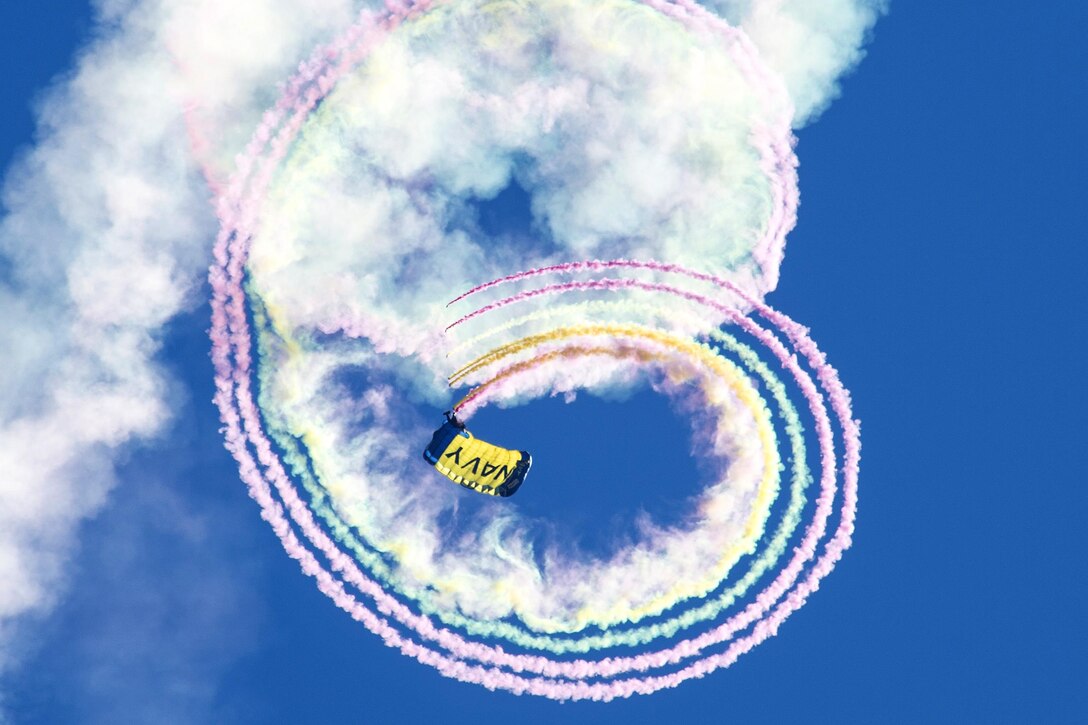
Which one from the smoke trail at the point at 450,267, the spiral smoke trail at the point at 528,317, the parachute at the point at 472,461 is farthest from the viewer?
the smoke trail at the point at 450,267

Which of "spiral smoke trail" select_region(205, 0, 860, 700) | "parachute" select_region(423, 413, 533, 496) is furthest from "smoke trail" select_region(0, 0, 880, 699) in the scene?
"parachute" select_region(423, 413, 533, 496)

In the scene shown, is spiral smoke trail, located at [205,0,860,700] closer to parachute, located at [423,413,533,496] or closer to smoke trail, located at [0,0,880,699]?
smoke trail, located at [0,0,880,699]

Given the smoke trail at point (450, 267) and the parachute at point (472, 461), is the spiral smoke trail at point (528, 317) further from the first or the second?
the parachute at point (472, 461)

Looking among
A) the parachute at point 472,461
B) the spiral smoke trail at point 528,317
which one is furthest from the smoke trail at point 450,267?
the parachute at point 472,461

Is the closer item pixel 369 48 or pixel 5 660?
pixel 369 48

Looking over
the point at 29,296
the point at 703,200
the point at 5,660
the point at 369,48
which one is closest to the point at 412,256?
the point at 369,48

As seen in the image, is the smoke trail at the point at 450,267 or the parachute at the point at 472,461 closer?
the parachute at the point at 472,461

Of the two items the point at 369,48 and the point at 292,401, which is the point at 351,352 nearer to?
the point at 292,401
